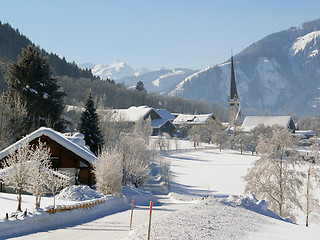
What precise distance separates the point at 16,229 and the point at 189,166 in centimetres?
5590

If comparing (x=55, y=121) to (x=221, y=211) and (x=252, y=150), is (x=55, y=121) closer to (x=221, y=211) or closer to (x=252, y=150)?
(x=221, y=211)

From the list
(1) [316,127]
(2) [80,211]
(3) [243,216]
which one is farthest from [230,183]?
(1) [316,127]

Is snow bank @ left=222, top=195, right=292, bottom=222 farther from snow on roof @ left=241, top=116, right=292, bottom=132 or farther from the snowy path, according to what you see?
snow on roof @ left=241, top=116, right=292, bottom=132

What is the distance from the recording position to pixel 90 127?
3853cm

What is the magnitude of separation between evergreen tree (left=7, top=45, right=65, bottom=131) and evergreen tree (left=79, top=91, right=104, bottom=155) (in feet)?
9.95

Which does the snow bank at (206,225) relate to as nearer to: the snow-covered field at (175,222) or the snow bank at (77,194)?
the snow-covered field at (175,222)

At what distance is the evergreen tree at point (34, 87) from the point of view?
3778 centimetres

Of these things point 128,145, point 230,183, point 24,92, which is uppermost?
point 24,92

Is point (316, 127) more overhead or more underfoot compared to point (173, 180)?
more overhead

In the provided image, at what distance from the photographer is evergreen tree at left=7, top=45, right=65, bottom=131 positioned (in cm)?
3778

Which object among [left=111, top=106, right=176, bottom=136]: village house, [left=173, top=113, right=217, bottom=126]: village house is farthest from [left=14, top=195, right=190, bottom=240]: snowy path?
[left=173, top=113, right=217, bottom=126]: village house

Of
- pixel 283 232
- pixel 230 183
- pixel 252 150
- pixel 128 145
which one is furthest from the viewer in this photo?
pixel 252 150

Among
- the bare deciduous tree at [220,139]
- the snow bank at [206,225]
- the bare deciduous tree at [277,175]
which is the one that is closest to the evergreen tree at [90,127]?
the bare deciduous tree at [277,175]

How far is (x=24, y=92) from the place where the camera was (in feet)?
124
